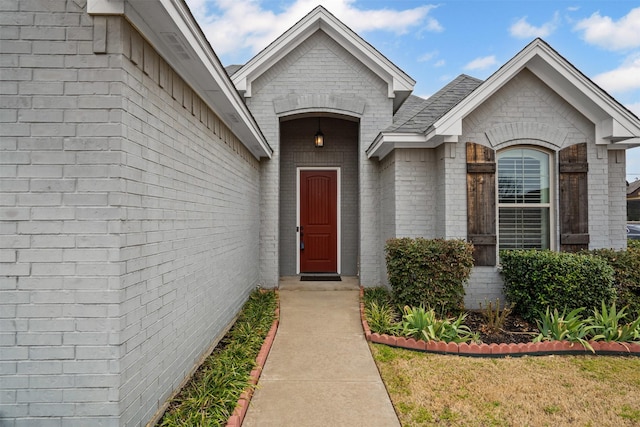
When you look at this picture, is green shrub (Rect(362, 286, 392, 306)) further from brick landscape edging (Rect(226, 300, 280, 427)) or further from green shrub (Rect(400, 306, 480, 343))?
brick landscape edging (Rect(226, 300, 280, 427))

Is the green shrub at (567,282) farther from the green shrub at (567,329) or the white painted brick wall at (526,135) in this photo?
the white painted brick wall at (526,135)

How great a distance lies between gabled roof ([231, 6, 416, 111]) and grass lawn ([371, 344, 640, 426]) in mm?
5491

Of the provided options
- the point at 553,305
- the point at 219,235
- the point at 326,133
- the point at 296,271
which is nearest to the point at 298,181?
the point at 326,133

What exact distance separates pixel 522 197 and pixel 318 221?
4.40 meters

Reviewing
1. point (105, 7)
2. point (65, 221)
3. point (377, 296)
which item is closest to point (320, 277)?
point (377, 296)

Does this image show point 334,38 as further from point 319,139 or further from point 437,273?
point 437,273

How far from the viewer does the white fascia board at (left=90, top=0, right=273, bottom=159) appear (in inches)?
93.1

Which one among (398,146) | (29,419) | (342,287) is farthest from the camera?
(342,287)

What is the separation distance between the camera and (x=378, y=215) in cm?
762

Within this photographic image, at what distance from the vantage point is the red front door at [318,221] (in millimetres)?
8703

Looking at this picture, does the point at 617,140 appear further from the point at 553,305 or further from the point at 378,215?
the point at 378,215

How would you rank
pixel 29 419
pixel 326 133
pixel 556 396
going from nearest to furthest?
pixel 29 419, pixel 556 396, pixel 326 133

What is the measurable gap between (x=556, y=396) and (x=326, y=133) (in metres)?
6.80

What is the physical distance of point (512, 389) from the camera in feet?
11.3
